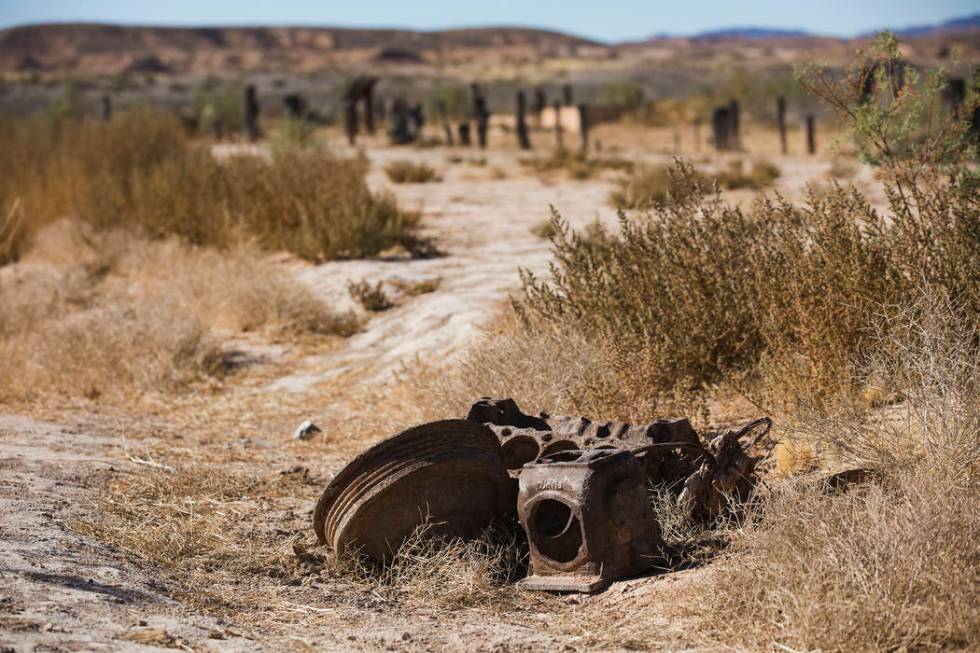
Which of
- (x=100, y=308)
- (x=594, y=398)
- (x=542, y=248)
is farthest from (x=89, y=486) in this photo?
(x=542, y=248)

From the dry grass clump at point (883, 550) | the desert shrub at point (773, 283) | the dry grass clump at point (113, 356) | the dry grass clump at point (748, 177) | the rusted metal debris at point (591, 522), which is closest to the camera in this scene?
the dry grass clump at point (883, 550)

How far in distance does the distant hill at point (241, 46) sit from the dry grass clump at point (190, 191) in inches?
3433

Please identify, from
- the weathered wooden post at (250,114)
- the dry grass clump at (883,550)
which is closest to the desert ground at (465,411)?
the dry grass clump at (883,550)

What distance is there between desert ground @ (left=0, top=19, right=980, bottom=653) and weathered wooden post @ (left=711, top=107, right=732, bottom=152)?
14107 mm

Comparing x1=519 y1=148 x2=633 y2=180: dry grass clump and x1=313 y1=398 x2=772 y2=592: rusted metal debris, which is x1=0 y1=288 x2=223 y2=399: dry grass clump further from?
x1=519 y1=148 x2=633 y2=180: dry grass clump

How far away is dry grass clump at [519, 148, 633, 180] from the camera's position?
19.2 m

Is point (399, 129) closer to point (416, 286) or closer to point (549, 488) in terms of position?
point (416, 286)

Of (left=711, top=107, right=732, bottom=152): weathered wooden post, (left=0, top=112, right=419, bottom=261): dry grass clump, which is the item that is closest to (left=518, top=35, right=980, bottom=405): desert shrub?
(left=0, top=112, right=419, bottom=261): dry grass clump

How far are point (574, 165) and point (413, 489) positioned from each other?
1563 cm

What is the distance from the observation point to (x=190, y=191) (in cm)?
1267

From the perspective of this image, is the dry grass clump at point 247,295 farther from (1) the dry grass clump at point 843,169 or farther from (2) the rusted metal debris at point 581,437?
(1) the dry grass clump at point 843,169

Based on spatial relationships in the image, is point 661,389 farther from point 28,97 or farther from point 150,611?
point 28,97

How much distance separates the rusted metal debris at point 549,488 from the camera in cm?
445

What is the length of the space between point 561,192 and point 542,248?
5.86 meters
